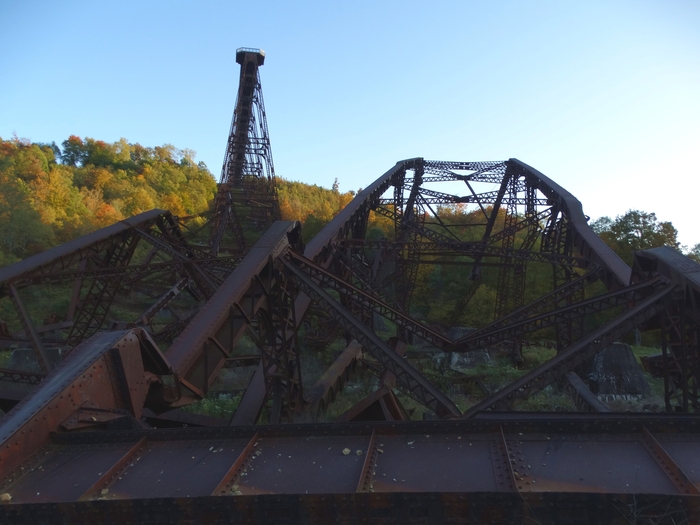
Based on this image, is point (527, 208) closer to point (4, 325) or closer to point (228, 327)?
point (228, 327)

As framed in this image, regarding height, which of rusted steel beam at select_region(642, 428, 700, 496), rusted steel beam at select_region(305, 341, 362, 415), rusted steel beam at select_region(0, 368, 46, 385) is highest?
rusted steel beam at select_region(642, 428, 700, 496)

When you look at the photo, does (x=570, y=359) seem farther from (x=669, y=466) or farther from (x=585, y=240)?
(x=585, y=240)

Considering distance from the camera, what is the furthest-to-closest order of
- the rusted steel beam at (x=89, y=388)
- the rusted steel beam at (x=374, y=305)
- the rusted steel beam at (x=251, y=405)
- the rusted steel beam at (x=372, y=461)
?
the rusted steel beam at (x=251, y=405) → the rusted steel beam at (x=374, y=305) → the rusted steel beam at (x=89, y=388) → the rusted steel beam at (x=372, y=461)

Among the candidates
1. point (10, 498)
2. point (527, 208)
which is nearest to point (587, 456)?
point (10, 498)

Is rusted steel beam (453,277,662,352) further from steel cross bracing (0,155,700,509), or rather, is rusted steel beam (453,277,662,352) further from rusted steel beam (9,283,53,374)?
rusted steel beam (9,283,53,374)

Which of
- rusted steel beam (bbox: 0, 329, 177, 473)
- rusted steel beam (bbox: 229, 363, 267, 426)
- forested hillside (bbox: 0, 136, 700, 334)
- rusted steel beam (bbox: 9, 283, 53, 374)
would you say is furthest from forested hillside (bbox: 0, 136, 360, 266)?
rusted steel beam (bbox: 0, 329, 177, 473)

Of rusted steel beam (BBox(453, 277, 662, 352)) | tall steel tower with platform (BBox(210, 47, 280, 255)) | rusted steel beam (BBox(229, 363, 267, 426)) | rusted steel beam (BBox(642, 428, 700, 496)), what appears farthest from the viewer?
tall steel tower with platform (BBox(210, 47, 280, 255))

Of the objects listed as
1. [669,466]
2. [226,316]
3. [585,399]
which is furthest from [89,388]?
[585,399]

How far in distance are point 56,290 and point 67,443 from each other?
31529 millimetres

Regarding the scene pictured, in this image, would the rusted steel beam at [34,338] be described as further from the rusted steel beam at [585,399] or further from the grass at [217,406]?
the rusted steel beam at [585,399]

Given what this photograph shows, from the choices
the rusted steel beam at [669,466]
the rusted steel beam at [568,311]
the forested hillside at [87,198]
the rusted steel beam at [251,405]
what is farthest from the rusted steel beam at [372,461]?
the forested hillside at [87,198]

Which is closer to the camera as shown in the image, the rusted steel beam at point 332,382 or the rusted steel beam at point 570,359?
the rusted steel beam at point 570,359

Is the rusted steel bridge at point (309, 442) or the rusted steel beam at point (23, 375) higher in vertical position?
the rusted steel bridge at point (309, 442)

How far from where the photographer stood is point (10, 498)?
425 centimetres
